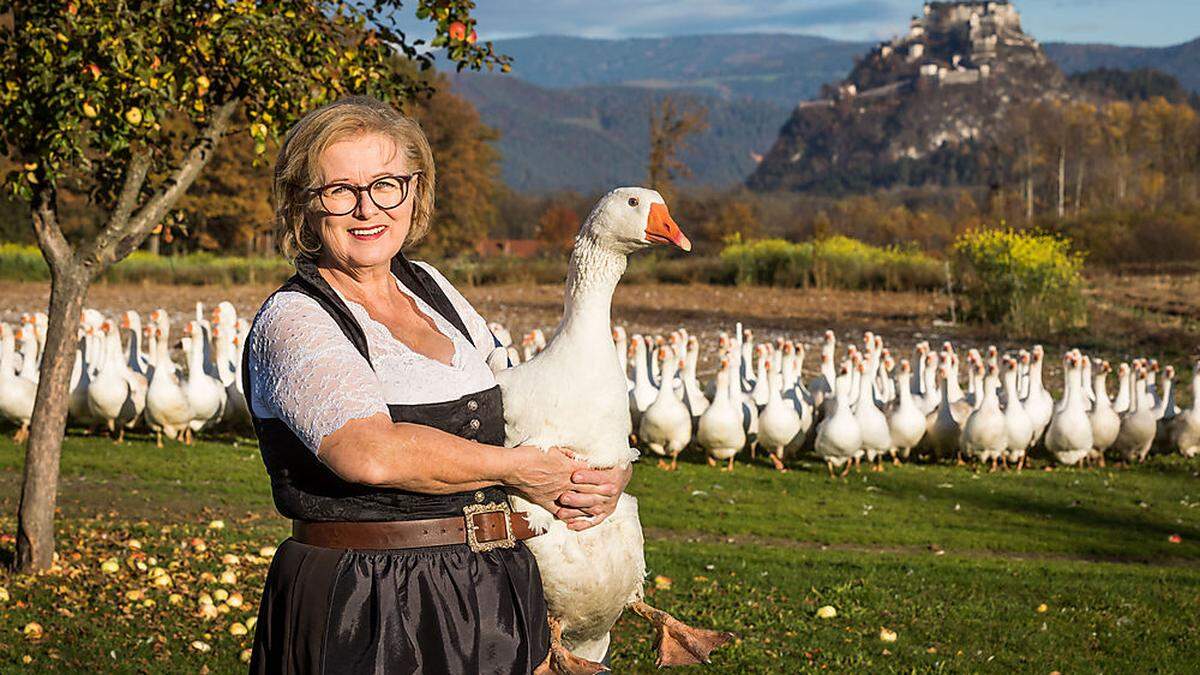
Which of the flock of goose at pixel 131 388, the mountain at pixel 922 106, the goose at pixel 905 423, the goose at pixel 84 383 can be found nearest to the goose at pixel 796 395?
the goose at pixel 905 423

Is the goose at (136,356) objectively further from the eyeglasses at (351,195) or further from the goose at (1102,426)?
the eyeglasses at (351,195)

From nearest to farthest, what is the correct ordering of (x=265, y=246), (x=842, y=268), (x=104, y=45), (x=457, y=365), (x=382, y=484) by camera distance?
(x=382, y=484) → (x=457, y=365) → (x=104, y=45) → (x=842, y=268) → (x=265, y=246)

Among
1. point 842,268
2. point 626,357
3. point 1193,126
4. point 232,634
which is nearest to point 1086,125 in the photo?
point 1193,126

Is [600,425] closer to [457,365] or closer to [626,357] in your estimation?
[457,365]

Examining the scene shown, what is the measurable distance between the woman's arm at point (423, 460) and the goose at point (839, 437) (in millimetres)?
9215

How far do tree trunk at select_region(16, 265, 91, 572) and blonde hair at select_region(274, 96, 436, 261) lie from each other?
429cm

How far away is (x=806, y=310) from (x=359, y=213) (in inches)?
973

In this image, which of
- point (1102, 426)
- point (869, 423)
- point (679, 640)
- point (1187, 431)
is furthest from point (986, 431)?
point (679, 640)

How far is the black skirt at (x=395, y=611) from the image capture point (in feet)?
9.19

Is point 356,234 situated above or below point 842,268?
above

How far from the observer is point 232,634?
651 cm

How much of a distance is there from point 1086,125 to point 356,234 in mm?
74306

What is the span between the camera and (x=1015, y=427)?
12.3 m

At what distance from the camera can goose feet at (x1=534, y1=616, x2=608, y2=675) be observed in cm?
309
